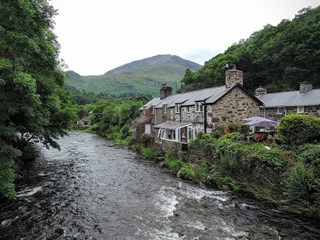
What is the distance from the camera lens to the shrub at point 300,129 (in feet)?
49.2

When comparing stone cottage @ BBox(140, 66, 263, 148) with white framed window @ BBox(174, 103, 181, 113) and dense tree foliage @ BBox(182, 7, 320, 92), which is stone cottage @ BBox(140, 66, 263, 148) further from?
dense tree foliage @ BBox(182, 7, 320, 92)

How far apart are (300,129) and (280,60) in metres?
45.9

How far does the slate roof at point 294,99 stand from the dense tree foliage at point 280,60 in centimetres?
1869

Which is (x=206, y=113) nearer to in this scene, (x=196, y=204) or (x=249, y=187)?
(x=249, y=187)

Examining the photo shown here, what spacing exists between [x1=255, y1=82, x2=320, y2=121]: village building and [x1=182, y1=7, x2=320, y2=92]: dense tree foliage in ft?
62.6

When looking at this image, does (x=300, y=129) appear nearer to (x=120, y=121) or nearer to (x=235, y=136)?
(x=235, y=136)

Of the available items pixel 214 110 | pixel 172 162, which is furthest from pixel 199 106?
Answer: pixel 172 162

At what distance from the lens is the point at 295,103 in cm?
3025

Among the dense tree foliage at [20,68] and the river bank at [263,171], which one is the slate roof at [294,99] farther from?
the dense tree foliage at [20,68]

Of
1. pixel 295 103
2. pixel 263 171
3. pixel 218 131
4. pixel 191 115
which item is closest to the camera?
pixel 263 171

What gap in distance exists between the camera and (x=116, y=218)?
12.2 m

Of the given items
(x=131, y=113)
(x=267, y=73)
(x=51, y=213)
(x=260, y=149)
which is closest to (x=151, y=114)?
(x=131, y=113)

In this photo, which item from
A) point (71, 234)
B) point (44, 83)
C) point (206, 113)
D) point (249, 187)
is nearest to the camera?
point (71, 234)

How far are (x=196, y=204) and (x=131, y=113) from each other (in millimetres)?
42088
